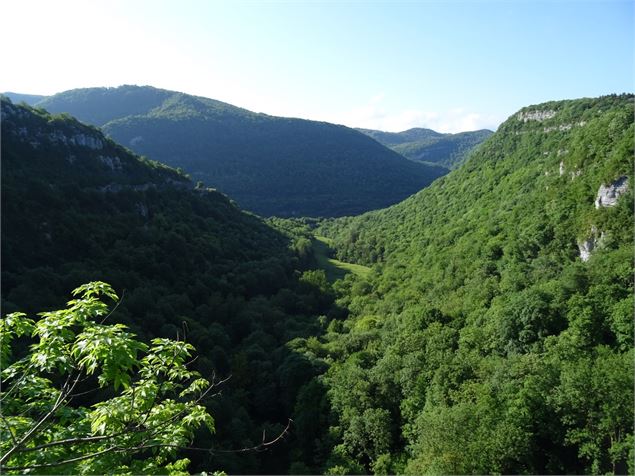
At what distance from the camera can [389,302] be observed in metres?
72.4

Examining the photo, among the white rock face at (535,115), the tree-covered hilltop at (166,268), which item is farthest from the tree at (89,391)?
the white rock face at (535,115)

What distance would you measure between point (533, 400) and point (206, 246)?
6865 centimetres

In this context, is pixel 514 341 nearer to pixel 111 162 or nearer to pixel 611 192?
pixel 611 192

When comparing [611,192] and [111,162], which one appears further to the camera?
[111,162]

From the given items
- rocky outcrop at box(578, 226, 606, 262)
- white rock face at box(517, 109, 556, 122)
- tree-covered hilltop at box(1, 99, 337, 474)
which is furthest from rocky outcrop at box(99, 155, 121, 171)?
white rock face at box(517, 109, 556, 122)

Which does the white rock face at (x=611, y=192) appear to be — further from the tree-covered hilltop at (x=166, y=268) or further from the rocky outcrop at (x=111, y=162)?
the rocky outcrop at (x=111, y=162)

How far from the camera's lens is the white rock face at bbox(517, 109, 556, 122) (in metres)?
106

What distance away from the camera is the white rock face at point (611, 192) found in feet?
140

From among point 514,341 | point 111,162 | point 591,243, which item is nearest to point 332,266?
point 111,162

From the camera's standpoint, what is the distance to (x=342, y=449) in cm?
3809

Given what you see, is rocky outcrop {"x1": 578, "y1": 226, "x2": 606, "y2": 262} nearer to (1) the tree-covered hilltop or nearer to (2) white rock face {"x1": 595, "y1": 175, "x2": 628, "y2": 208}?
(2) white rock face {"x1": 595, "y1": 175, "x2": 628, "y2": 208}

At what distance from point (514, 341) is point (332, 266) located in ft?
278

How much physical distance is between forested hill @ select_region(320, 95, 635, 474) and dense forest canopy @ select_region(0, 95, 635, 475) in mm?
192

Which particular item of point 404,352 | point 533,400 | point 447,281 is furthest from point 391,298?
point 533,400
